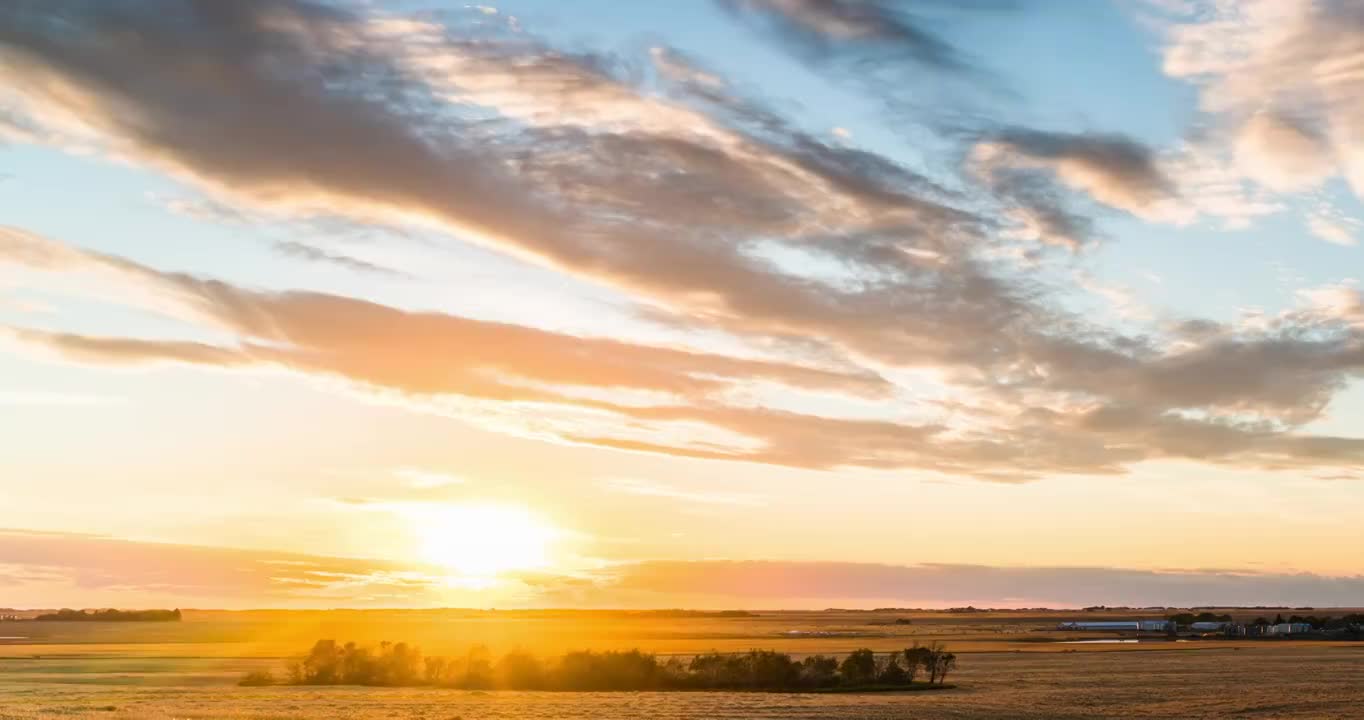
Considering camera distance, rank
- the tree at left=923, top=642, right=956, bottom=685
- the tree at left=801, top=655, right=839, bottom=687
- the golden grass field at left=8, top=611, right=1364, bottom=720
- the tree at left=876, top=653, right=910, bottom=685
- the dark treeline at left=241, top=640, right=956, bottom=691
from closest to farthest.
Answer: the golden grass field at left=8, top=611, right=1364, bottom=720
the dark treeline at left=241, top=640, right=956, bottom=691
the tree at left=801, top=655, right=839, bottom=687
the tree at left=923, top=642, right=956, bottom=685
the tree at left=876, top=653, right=910, bottom=685

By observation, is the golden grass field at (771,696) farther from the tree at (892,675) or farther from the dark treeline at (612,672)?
the dark treeline at (612,672)

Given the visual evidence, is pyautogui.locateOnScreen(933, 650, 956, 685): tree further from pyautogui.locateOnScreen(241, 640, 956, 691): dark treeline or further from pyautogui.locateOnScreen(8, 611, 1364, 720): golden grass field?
pyautogui.locateOnScreen(8, 611, 1364, 720): golden grass field

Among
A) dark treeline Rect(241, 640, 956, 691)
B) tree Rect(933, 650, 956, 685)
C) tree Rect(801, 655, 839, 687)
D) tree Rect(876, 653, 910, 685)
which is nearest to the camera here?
dark treeline Rect(241, 640, 956, 691)

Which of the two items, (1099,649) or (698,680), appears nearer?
(698,680)

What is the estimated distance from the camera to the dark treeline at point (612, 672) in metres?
93.4

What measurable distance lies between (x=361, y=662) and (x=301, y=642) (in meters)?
94.9

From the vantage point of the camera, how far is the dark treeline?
93.4m

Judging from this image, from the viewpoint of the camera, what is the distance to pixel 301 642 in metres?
186

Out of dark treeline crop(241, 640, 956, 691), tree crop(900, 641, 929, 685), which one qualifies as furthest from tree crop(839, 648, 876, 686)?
tree crop(900, 641, 929, 685)

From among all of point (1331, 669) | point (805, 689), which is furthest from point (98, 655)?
point (1331, 669)

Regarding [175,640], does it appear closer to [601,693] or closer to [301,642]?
[301,642]

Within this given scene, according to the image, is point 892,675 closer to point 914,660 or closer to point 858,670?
point 914,660

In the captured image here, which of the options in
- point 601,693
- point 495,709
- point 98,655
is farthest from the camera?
point 98,655

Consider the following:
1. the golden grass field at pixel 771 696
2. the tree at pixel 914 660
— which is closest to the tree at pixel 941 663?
the tree at pixel 914 660
